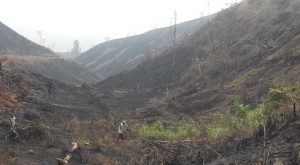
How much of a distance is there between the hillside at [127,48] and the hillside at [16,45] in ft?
63.6

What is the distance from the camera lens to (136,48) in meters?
131

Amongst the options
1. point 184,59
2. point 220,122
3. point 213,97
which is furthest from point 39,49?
point 220,122

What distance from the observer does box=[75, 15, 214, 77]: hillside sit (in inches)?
4656

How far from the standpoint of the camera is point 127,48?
135 metres

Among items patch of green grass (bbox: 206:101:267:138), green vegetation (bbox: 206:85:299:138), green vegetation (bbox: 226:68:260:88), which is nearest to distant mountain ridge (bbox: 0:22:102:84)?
green vegetation (bbox: 226:68:260:88)

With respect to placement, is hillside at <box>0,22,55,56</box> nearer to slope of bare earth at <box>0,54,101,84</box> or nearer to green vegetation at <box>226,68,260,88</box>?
slope of bare earth at <box>0,54,101,84</box>

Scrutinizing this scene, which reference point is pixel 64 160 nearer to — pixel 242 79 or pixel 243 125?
pixel 243 125

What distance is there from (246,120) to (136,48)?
119 m

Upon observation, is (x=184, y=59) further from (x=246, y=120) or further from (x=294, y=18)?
(x=246, y=120)

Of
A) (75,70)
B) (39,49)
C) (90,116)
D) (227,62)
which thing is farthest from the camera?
(39,49)

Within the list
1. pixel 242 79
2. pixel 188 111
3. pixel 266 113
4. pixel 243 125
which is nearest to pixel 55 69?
pixel 242 79

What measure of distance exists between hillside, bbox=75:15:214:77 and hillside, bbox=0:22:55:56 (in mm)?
19372

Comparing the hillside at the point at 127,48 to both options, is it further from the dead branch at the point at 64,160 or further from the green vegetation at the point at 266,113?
the dead branch at the point at 64,160

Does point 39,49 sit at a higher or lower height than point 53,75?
higher
